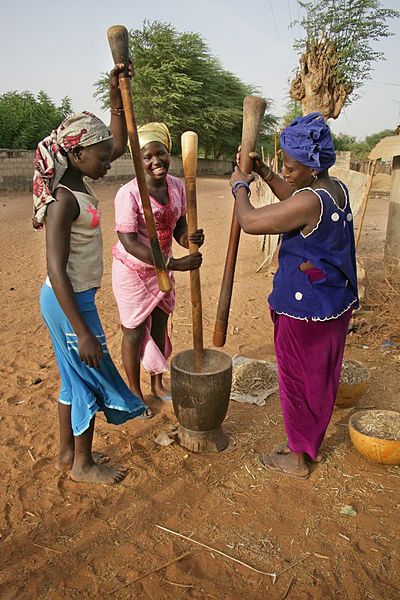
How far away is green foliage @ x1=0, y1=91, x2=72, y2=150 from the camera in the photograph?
54.5 ft

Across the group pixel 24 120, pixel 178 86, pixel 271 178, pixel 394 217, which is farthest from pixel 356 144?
pixel 271 178

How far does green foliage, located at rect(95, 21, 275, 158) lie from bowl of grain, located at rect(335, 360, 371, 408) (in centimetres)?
2428

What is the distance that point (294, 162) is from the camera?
2209 millimetres

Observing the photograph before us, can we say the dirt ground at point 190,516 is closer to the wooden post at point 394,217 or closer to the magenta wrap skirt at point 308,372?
the magenta wrap skirt at point 308,372

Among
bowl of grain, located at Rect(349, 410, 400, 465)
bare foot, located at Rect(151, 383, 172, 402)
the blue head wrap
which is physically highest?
the blue head wrap

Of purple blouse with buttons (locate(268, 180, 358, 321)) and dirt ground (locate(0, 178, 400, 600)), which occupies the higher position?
purple blouse with buttons (locate(268, 180, 358, 321))

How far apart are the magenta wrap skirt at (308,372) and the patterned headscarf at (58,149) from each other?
49.2 inches

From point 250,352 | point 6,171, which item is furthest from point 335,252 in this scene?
point 6,171

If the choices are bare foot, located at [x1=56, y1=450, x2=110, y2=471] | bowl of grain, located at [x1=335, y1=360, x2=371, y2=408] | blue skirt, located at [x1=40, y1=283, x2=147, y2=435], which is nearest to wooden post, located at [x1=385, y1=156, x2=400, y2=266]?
bowl of grain, located at [x1=335, y1=360, x2=371, y2=408]

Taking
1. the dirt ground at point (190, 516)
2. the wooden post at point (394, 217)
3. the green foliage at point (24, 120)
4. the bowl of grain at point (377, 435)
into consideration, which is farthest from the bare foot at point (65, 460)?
the green foliage at point (24, 120)

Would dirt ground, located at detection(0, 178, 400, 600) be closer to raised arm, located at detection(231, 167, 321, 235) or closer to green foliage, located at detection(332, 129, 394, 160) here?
raised arm, located at detection(231, 167, 321, 235)

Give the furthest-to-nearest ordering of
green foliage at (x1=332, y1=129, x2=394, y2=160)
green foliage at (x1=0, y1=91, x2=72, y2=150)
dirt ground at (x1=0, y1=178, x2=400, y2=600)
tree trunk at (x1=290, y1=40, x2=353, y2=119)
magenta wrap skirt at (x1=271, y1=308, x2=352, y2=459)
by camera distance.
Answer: green foliage at (x1=332, y1=129, x2=394, y2=160) < green foliage at (x1=0, y1=91, x2=72, y2=150) < tree trunk at (x1=290, y1=40, x2=353, y2=119) < magenta wrap skirt at (x1=271, y1=308, x2=352, y2=459) < dirt ground at (x1=0, y1=178, x2=400, y2=600)

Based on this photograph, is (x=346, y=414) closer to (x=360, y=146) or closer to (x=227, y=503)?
(x=227, y=503)

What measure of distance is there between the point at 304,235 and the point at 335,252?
18 cm
